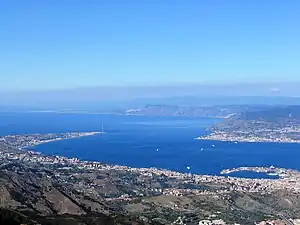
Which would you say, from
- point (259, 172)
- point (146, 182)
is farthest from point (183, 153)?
point (146, 182)

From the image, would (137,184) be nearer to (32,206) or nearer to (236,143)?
(32,206)

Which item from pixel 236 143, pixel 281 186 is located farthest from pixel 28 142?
pixel 281 186

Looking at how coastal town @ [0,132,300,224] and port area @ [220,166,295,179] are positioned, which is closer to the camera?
coastal town @ [0,132,300,224]

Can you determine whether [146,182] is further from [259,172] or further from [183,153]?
[183,153]

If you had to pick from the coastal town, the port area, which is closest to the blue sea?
the port area

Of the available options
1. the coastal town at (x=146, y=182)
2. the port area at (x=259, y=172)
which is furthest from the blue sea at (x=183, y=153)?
the coastal town at (x=146, y=182)

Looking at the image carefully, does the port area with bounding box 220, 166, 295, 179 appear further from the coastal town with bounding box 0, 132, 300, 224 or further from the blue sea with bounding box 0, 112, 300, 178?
the blue sea with bounding box 0, 112, 300, 178

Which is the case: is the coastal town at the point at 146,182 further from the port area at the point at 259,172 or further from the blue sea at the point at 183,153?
the blue sea at the point at 183,153

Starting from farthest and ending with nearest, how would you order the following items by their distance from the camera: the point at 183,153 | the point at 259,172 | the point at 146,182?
1. the point at 183,153
2. the point at 259,172
3. the point at 146,182
